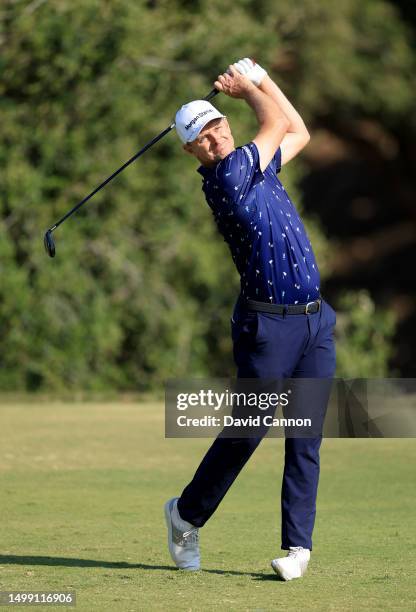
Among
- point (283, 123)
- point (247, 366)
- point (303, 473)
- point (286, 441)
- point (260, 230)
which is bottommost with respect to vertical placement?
point (303, 473)

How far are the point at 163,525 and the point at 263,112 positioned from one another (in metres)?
2.30

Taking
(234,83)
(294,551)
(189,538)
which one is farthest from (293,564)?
(234,83)

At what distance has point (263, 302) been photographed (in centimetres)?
523

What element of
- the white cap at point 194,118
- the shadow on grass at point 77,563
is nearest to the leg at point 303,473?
the shadow on grass at point 77,563

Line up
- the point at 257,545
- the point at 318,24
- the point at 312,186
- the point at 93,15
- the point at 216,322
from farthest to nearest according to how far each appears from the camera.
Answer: the point at 312,186, the point at 318,24, the point at 216,322, the point at 93,15, the point at 257,545

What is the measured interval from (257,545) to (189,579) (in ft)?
2.74

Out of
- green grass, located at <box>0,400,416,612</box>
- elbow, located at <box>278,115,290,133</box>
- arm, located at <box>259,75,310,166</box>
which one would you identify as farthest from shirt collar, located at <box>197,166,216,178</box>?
green grass, located at <box>0,400,416,612</box>

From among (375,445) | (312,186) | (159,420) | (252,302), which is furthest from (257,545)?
(312,186)

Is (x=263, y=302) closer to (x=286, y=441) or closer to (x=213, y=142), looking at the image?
(x=286, y=441)

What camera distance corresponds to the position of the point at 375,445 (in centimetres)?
961

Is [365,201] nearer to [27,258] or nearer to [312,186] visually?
[312,186]

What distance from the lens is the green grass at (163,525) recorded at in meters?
4.85

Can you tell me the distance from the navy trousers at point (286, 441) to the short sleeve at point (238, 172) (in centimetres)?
50

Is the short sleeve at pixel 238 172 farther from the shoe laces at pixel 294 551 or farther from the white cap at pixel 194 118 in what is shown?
the shoe laces at pixel 294 551
